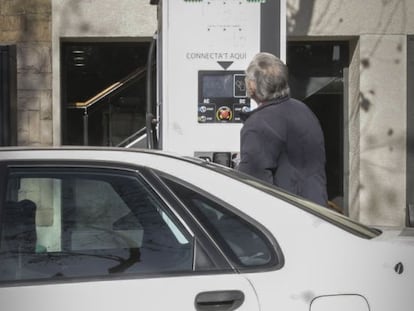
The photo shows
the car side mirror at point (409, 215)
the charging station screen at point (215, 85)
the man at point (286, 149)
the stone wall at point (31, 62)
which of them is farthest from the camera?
the car side mirror at point (409, 215)

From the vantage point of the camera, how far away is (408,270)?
2.75m

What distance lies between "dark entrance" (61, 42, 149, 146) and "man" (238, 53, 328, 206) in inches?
176

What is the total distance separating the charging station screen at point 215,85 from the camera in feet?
19.0

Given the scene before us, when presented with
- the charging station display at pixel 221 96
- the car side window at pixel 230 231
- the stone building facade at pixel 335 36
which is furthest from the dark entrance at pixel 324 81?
the car side window at pixel 230 231

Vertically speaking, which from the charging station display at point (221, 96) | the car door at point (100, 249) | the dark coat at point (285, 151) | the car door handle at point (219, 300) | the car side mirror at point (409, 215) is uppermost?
the charging station display at point (221, 96)

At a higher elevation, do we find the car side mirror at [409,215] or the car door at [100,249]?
the car door at [100,249]

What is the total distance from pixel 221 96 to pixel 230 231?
3.21 m

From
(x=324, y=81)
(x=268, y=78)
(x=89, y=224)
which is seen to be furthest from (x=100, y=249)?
(x=324, y=81)

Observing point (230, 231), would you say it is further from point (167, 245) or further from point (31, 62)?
point (31, 62)

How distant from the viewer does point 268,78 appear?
169 inches

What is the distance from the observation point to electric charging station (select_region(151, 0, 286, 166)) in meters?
5.64

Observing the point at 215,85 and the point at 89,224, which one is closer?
the point at 89,224

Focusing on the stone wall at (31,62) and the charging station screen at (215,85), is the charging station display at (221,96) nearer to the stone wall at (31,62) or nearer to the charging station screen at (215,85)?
the charging station screen at (215,85)

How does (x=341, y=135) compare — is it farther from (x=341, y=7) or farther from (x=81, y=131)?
(x=81, y=131)
